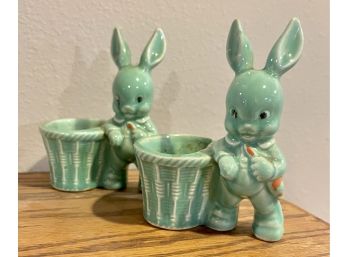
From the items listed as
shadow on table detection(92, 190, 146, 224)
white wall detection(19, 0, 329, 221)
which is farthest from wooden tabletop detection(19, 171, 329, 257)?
white wall detection(19, 0, 329, 221)

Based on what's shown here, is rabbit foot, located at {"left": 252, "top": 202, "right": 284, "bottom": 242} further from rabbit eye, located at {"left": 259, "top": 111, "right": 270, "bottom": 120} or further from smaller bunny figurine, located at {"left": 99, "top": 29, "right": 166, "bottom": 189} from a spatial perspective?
smaller bunny figurine, located at {"left": 99, "top": 29, "right": 166, "bottom": 189}

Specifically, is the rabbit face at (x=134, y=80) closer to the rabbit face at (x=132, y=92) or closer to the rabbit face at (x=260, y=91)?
the rabbit face at (x=132, y=92)

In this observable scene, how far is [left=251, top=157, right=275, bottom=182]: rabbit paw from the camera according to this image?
0.57 metres

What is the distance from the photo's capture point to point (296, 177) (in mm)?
1081

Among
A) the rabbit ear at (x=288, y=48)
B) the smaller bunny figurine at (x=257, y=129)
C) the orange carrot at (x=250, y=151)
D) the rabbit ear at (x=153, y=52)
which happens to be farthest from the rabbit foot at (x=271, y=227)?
the rabbit ear at (x=153, y=52)

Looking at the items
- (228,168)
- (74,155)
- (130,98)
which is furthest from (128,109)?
(228,168)

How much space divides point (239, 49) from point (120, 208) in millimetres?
348

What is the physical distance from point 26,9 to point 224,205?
0.58 m

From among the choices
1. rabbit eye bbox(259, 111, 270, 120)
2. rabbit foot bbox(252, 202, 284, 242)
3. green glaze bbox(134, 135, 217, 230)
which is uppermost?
rabbit eye bbox(259, 111, 270, 120)

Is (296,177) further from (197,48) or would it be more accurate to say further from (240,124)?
(240,124)

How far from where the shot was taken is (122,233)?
2.02ft

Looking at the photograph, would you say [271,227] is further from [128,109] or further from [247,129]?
[128,109]

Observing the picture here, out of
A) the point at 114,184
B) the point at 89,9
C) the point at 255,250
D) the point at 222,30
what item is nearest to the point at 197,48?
the point at 222,30

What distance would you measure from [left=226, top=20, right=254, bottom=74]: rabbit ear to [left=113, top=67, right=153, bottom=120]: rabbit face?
0.63 feet
